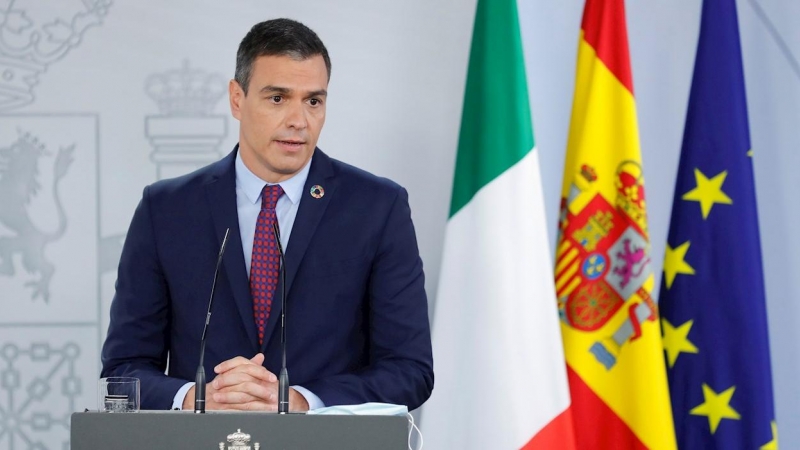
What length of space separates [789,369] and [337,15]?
2333 mm

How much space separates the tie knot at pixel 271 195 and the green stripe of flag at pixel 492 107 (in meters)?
→ 1.22

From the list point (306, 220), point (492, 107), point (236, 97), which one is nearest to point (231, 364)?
point (306, 220)

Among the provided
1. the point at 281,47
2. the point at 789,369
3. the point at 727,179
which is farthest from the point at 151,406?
the point at 789,369

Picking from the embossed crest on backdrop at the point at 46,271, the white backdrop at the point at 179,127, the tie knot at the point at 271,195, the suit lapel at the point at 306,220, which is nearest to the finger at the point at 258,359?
the suit lapel at the point at 306,220

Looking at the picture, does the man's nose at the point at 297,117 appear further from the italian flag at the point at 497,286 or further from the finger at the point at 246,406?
the italian flag at the point at 497,286

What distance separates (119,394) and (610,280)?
2.21 meters

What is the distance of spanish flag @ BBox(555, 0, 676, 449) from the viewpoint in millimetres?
3877

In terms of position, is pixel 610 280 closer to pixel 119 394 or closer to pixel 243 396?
pixel 243 396

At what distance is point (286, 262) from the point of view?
2779mm

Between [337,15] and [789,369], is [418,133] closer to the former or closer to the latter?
[337,15]

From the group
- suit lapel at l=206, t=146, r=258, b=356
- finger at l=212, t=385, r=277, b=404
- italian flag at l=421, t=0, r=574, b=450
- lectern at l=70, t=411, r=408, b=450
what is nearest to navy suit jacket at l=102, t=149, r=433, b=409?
suit lapel at l=206, t=146, r=258, b=356

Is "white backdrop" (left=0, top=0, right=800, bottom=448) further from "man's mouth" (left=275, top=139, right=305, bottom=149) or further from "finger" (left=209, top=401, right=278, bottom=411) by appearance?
"finger" (left=209, top=401, right=278, bottom=411)

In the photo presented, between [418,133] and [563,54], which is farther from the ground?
[563,54]

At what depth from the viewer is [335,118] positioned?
441cm
